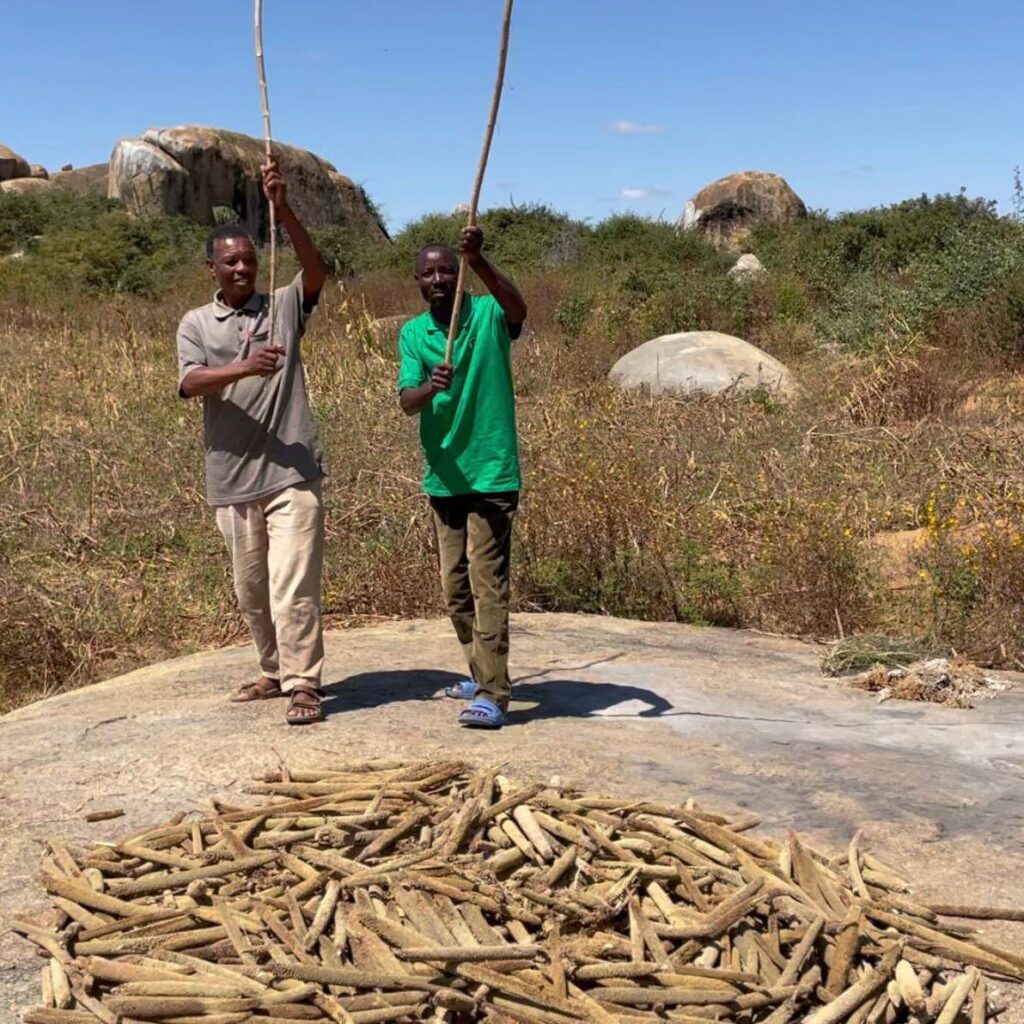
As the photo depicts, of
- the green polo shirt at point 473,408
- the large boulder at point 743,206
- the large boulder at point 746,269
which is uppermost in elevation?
the large boulder at point 743,206

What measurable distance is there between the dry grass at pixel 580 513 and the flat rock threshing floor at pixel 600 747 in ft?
2.87

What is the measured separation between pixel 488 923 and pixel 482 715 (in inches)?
54.9

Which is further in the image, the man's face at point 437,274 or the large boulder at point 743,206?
the large boulder at point 743,206

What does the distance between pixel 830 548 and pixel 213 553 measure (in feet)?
11.2

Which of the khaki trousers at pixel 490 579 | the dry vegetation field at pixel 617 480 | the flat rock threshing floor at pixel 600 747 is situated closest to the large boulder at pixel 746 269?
the dry vegetation field at pixel 617 480

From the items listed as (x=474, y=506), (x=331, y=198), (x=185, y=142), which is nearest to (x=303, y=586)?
(x=474, y=506)

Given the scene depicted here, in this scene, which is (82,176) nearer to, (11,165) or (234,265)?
(11,165)

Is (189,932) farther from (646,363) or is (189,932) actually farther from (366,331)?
(646,363)

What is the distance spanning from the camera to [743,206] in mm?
31672

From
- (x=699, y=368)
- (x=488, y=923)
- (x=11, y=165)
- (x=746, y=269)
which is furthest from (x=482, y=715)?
(x=11, y=165)

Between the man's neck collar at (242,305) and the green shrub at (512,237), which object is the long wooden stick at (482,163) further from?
the green shrub at (512,237)

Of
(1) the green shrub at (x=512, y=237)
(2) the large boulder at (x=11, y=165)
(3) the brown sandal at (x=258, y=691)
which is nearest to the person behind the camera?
(3) the brown sandal at (x=258, y=691)

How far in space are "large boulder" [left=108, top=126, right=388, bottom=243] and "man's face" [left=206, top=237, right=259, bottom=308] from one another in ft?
80.0

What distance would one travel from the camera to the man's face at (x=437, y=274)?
13.6 feet
